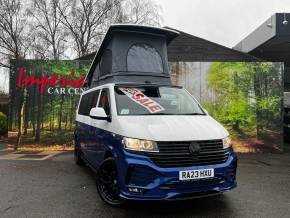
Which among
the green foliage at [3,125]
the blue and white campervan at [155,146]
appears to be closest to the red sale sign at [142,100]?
the blue and white campervan at [155,146]

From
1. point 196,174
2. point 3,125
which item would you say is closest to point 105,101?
point 196,174

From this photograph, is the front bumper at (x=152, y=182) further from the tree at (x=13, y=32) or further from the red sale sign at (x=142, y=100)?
the tree at (x=13, y=32)

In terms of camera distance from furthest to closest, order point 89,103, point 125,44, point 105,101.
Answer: point 125,44
point 89,103
point 105,101

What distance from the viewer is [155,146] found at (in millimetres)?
4141

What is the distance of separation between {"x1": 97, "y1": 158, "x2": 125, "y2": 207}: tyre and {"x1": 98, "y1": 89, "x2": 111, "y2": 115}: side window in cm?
91

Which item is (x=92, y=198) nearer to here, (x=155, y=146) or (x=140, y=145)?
(x=140, y=145)

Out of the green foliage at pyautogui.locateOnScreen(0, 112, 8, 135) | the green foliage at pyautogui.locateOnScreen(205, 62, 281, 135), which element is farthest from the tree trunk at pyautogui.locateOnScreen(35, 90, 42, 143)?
the green foliage at pyautogui.locateOnScreen(205, 62, 281, 135)

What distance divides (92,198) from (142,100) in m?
1.96

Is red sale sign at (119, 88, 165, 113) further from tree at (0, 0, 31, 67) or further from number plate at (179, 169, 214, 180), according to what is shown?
tree at (0, 0, 31, 67)

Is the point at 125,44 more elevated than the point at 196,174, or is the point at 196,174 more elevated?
the point at 125,44

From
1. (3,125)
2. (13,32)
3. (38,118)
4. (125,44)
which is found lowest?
(3,125)

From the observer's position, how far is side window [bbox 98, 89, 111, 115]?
520 centimetres

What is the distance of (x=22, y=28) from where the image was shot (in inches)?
1164

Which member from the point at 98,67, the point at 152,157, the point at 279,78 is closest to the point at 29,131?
the point at 98,67
